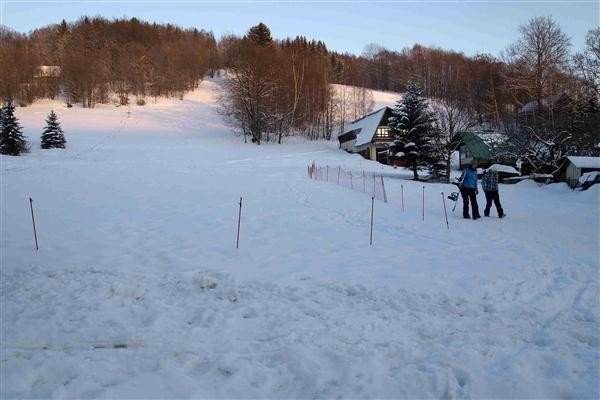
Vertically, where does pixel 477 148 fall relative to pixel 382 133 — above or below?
below

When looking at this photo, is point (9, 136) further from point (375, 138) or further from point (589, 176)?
point (589, 176)

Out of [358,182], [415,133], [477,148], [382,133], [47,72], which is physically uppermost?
[47,72]

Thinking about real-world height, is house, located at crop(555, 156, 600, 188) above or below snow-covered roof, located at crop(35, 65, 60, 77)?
below

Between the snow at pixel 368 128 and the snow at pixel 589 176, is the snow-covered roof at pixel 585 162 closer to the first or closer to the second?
the snow at pixel 589 176

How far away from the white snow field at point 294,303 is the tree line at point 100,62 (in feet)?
176

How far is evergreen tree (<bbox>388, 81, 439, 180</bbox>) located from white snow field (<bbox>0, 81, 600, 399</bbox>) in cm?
2022

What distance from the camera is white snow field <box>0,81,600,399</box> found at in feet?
14.1

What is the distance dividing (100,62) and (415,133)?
53620 millimetres

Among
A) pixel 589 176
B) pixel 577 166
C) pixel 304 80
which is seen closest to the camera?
pixel 589 176

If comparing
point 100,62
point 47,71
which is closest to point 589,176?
point 100,62

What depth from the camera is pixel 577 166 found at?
28812 mm

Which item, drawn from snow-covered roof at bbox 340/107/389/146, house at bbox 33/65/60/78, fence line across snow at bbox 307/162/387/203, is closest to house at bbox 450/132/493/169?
snow-covered roof at bbox 340/107/389/146

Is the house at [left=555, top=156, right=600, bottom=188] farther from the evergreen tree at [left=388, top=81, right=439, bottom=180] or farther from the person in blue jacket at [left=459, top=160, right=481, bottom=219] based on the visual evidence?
the person in blue jacket at [left=459, top=160, right=481, bottom=219]

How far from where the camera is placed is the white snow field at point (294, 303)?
14.1ft
